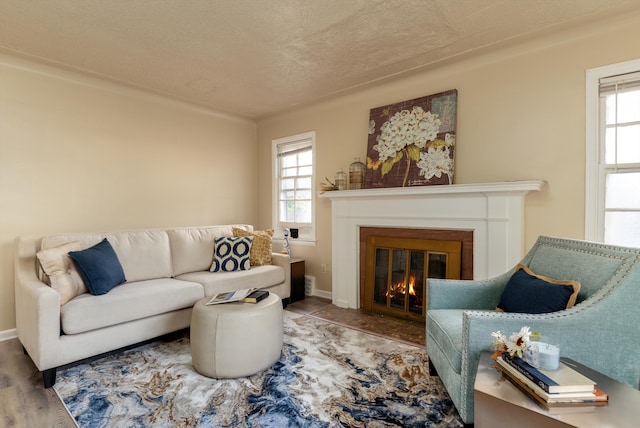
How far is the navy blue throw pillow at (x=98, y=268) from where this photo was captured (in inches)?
100

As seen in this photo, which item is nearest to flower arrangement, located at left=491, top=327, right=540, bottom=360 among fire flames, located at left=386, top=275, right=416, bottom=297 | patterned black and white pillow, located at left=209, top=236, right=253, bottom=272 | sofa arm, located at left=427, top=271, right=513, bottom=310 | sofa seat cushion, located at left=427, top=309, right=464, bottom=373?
sofa seat cushion, located at left=427, top=309, right=464, bottom=373

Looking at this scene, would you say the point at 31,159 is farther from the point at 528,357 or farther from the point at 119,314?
the point at 528,357

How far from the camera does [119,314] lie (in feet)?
8.20

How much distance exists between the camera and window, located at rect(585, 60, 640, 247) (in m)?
2.40

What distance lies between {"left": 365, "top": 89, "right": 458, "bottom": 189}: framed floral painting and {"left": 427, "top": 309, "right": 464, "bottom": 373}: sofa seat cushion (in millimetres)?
1491

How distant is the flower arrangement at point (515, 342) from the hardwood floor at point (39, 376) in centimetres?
151

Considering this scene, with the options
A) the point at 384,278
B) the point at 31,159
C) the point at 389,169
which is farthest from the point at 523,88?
the point at 31,159

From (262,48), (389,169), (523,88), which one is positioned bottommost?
(389,169)

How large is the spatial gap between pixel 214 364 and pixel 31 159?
2.67 m

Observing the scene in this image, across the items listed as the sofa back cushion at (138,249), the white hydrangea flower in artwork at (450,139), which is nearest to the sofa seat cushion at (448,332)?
the white hydrangea flower in artwork at (450,139)

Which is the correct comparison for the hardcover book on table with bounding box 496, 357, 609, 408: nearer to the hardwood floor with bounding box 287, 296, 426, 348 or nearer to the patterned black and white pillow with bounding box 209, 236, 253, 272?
the hardwood floor with bounding box 287, 296, 426, 348

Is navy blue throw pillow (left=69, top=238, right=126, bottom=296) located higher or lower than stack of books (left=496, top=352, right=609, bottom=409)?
higher

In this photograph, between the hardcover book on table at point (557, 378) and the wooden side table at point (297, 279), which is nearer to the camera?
the hardcover book on table at point (557, 378)

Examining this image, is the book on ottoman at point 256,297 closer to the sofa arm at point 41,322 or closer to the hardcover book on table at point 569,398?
the sofa arm at point 41,322
